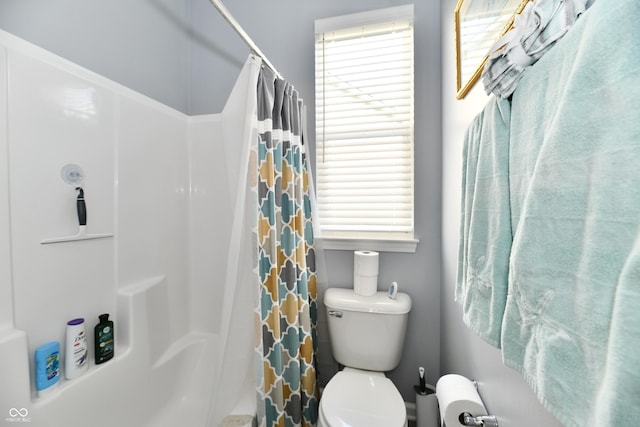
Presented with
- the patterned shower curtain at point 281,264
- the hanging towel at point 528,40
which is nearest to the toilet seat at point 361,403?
the patterned shower curtain at point 281,264

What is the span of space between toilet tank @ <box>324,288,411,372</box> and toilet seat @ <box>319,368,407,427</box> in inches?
3.4

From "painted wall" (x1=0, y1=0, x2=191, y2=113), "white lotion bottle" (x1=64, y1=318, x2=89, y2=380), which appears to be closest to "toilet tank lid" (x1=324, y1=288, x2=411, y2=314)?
"white lotion bottle" (x1=64, y1=318, x2=89, y2=380)

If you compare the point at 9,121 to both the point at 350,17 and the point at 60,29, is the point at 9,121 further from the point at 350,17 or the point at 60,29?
the point at 350,17

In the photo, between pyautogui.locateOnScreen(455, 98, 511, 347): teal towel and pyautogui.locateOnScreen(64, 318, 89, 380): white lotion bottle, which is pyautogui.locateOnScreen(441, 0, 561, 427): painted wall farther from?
pyautogui.locateOnScreen(64, 318, 89, 380): white lotion bottle

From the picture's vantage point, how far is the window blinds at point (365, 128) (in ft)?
4.71

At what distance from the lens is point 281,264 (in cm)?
120

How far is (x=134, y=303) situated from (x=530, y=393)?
4.93 feet

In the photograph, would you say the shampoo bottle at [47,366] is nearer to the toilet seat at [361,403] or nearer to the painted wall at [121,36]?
the toilet seat at [361,403]

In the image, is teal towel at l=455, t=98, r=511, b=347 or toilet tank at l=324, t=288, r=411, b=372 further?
toilet tank at l=324, t=288, r=411, b=372

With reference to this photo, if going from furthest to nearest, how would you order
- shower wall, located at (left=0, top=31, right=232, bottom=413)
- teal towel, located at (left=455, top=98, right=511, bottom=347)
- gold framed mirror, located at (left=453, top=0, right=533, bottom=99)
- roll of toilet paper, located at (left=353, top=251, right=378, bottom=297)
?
1. roll of toilet paper, located at (left=353, top=251, right=378, bottom=297)
2. shower wall, located at (left=0, top=31, right=232, bottom=413)
3. gold framed mirror, located at (left=453, top=0, right=533, bottom=99)
4. teal towel, located at (left=455, top=98, right=511, bottom=347)

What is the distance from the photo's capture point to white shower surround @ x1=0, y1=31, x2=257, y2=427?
0.87m

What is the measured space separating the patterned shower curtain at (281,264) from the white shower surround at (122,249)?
10cm

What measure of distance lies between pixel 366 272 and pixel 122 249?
1.22 meters

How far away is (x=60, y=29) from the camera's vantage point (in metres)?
1.07
